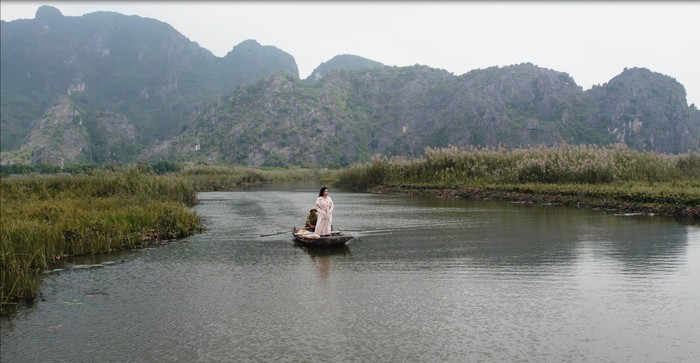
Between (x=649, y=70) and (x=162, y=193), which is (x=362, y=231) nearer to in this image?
(x=162, y=193)

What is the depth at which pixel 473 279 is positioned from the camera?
12.0 metres

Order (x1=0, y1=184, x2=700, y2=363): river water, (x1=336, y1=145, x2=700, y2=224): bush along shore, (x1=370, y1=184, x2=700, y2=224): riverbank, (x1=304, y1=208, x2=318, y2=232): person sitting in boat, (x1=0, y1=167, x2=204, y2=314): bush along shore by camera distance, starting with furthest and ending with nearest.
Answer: (x1=336, y1=145, x2=700, y2=224): bush along shore, (x1=370, y1=184, x2=700, y2=224): riverbank, (x1=304, y1=208, x2=318, y2=232): person sitting in boat, (x1=0, y1=167, x2=204, y2=314): bush along shore, (x1=0, y1=184, x2=700, y2=363): river water

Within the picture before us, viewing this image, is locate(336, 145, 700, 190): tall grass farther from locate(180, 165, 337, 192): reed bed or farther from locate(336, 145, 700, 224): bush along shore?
locate(180, 165, 337, 192): reed bed

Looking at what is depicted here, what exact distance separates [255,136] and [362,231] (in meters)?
121

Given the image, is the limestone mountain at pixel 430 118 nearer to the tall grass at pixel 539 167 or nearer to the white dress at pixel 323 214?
the tall grass at pixel 539 167

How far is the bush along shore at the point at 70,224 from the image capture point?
39.0 ft

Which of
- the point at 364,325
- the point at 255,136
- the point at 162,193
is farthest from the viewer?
the point at 255,136

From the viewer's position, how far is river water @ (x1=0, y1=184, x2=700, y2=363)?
784cm

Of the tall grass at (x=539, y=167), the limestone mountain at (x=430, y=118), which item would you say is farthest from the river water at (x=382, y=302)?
the limestone mountain at (x=430, y=118)

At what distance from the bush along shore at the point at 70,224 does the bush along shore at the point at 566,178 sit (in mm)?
20290

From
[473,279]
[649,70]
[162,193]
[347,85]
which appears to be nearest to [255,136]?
[347,85]

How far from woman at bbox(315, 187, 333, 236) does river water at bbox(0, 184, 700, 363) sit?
3.60 feet

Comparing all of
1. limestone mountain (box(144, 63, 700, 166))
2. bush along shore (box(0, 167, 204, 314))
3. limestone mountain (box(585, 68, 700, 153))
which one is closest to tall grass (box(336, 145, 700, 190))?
bush along shore (box(0, 167, 204, 314))

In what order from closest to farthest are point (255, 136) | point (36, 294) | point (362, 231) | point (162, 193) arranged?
point (36, 294)
point (362, 231)
point (162, 193)
point (255, 136)
